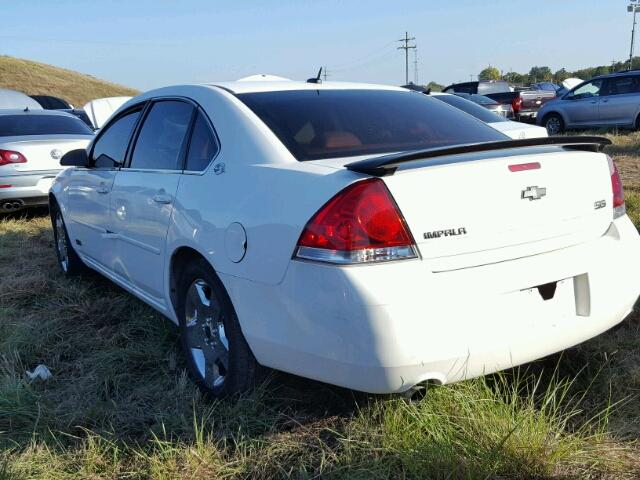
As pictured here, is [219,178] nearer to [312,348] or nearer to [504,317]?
[312,348]

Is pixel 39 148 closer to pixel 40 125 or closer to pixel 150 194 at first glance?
pixel 40 125

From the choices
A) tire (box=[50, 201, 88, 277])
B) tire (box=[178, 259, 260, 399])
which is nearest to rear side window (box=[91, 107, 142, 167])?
tire (box=[50, 201, 88, 277])

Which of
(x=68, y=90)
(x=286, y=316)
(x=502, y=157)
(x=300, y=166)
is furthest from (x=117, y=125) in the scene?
(x=68, y=90)

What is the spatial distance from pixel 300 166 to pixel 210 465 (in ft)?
4.03

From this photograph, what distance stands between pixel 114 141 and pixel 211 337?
6.47 feet

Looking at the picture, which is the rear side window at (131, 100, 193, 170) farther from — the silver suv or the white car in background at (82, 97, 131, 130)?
the silver suv

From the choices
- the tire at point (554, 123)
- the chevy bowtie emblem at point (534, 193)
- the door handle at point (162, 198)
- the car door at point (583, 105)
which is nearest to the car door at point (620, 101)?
the car door at point (583, 105)

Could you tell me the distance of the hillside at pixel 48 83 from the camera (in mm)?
54188

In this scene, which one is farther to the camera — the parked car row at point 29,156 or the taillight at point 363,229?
the parked car row at point 29,156

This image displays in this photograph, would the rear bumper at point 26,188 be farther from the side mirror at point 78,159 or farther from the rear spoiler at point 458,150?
the rear spoiler at point 458,150

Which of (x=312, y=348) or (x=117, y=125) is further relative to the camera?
(x=117, y=125)

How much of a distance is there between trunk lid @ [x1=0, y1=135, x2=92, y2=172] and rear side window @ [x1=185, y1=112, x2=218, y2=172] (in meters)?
5.07

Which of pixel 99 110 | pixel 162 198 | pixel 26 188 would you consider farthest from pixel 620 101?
pixel 162 198

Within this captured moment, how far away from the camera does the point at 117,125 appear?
440 centimetres
